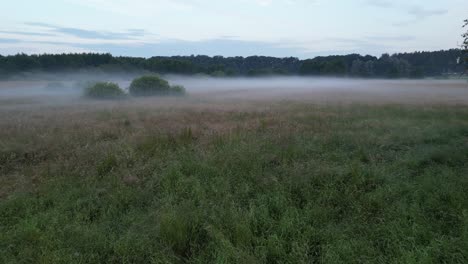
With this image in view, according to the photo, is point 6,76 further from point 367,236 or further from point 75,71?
point 367,236

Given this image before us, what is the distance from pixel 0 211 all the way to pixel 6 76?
92.0 m

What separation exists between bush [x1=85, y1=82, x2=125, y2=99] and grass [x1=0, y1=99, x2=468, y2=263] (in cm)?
2502

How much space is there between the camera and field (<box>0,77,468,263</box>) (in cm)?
468

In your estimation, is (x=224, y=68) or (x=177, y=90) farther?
(x=224, y=68)

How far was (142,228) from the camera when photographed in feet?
17.4

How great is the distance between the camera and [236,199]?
6.27 m

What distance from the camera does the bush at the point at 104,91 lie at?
34812mm

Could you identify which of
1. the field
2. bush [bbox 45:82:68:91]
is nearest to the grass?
the field

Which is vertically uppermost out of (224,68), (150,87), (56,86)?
(224,68)

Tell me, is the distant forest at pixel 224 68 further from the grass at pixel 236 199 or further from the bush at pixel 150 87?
the grass at pixel 236 199

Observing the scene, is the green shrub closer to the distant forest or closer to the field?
the field

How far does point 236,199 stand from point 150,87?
35.8 meters

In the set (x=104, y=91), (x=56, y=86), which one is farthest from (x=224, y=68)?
(x=104, y=91)

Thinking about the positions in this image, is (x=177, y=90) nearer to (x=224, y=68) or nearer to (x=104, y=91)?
(x=104, y=91)
